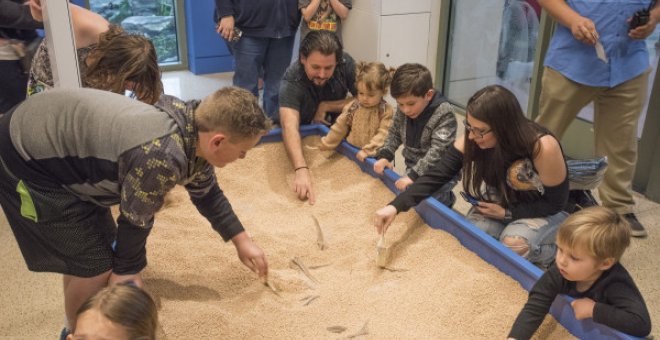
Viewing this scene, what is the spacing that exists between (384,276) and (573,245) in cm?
67

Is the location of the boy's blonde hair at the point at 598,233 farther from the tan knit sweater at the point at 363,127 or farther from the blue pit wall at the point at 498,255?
the tan knit sweater at the point at 363,127

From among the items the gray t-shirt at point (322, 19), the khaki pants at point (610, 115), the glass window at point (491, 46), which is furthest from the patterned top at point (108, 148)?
the glass window at point (491, 46)

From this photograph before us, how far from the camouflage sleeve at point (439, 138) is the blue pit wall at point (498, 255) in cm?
15

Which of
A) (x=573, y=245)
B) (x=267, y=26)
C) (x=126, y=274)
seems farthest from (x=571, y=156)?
(x=126, y=274)

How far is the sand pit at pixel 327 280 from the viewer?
1.70m

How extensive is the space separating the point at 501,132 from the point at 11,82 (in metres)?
1.91

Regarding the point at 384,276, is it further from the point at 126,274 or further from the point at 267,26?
the point at 267,26

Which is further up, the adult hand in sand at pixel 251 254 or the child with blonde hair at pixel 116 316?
the child with blonde hair at pixel 116 316

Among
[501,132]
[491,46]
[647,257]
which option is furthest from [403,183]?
[491,46]

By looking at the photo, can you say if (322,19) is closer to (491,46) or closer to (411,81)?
(411,81)

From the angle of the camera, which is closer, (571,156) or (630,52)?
(630,52)

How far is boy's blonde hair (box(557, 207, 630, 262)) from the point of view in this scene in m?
1.42

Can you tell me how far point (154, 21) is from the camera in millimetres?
5531

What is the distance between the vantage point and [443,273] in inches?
74.4
